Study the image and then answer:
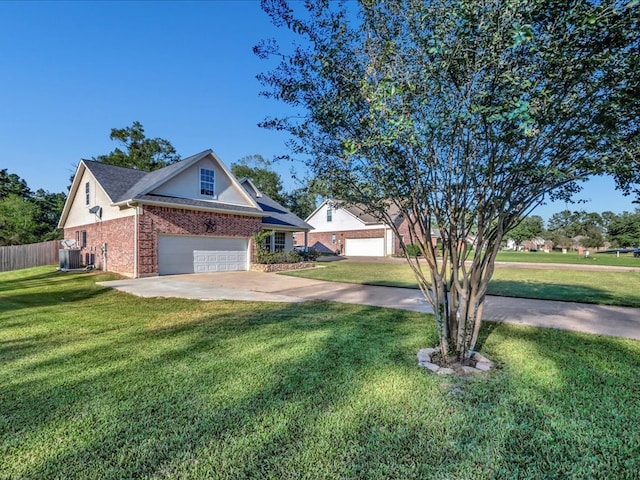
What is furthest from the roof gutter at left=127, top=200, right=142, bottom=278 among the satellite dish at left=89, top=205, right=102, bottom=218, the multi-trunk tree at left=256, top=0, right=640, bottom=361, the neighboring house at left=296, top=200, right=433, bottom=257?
the neighboring house at left=296, top=200, right=433, bottom=257

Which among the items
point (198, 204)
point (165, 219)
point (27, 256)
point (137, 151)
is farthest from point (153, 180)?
point (137, 151)

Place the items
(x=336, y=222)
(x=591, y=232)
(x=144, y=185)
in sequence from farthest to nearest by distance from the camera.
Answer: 1. (x=591, y=232)
2. (x=336, y=222)
3. (x=144, y=185)

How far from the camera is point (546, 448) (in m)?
2.20

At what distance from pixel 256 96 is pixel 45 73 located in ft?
47.8

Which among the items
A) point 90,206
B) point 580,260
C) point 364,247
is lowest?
point 580,260

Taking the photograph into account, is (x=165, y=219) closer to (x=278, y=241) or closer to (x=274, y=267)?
(x=274, y=267)

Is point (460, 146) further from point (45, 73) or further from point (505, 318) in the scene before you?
point (45, 73)

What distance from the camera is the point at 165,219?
13414 millimetres

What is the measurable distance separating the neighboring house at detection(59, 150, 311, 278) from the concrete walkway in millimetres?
1806

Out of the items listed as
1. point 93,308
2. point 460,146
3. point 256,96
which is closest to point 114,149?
point 93,308

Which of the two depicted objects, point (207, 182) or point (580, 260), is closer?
point (207, 182)

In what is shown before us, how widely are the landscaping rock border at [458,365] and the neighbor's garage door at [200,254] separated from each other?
12557 mm

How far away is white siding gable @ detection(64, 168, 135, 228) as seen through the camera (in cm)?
1446

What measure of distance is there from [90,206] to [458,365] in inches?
744
